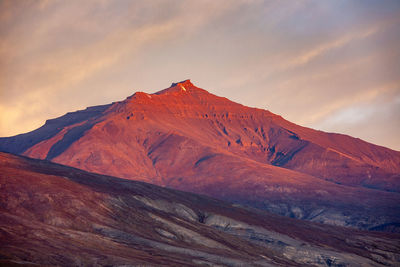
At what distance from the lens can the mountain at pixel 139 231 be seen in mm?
95062

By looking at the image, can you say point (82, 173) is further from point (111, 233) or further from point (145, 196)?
point (111, 233)

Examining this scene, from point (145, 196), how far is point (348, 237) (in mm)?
69711

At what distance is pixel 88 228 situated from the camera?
118125 mm

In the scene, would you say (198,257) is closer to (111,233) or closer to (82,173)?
(111,233)

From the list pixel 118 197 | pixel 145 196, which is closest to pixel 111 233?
pixel 118 197

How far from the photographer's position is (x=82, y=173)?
175875 mm

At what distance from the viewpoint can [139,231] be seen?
126m

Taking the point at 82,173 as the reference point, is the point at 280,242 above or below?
below

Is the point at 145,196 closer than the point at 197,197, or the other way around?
the point at 145,196

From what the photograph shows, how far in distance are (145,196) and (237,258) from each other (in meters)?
52.1

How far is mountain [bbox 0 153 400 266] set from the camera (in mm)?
95062

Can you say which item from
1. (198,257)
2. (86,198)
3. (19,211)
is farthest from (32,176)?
(198,257)

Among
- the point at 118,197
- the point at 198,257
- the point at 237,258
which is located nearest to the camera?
the point at 198,257

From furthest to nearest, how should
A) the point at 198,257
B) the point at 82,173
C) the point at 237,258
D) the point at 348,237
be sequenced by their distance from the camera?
the point at 348,237
the point at 82,173
the point at 237,258
the point at 198,257
